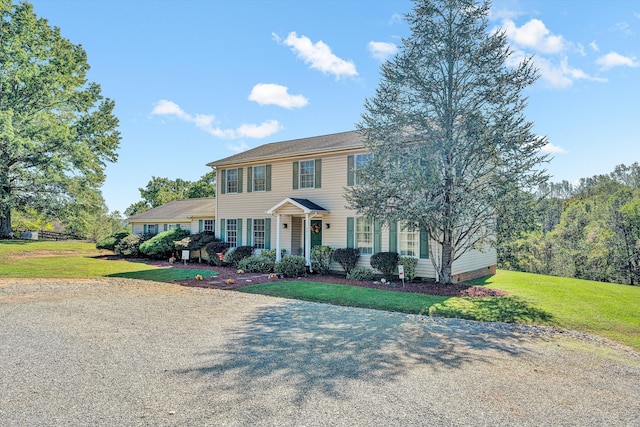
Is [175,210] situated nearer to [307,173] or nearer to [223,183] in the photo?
[223,183]

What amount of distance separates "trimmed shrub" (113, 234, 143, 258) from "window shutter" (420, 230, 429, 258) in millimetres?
17885

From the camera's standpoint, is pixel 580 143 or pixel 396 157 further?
pixel 580 143

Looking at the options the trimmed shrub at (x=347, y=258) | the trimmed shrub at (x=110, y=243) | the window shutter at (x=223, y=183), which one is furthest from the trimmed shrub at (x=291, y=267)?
the trimmed shrub at (x=110, y=243)

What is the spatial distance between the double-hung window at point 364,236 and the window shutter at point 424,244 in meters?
2.13

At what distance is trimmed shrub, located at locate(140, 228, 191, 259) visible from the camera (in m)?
20.8

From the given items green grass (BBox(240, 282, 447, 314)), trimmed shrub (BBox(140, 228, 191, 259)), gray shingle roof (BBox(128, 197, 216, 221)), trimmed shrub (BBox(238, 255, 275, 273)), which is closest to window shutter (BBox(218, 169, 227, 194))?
trimmed shrub (BBox(140, 228, 191, 259))

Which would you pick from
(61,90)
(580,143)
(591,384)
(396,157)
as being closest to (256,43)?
(396,157)

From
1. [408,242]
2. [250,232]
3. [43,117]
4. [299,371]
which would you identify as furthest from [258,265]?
[43,117]

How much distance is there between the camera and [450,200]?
11.2 metres

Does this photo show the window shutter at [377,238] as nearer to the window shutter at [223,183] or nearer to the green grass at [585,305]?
the green grass at [585,305]

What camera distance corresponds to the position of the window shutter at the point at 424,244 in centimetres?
1337

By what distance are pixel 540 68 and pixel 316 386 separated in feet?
37.9

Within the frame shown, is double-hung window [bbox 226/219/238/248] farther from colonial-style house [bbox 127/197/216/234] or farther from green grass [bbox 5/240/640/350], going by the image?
green grass [bbox 5/240/640/350]

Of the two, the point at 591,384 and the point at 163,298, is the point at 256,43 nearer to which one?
the point at 163,298
